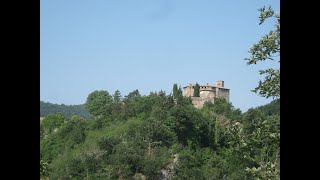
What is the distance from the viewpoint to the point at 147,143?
2619 centimetres

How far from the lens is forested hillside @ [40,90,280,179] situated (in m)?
23.9

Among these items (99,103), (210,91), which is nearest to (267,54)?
(99,103)

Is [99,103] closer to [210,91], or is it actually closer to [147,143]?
[210,91]

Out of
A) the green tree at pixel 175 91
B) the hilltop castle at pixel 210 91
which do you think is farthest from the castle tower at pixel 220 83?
the green tree at pixel 175 91

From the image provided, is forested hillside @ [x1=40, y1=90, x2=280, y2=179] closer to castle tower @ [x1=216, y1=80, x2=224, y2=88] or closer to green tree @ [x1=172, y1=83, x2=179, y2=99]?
green tree @ [x1=172, y1=83, x2=179, y2=99]

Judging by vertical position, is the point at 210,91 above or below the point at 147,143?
above

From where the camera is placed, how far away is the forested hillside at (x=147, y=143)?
78.3 ft

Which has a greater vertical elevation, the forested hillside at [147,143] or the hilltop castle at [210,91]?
the hilltop castle at [210,91]

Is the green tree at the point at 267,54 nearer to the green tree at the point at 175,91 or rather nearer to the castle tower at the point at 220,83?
the green tree at the point at 175,91

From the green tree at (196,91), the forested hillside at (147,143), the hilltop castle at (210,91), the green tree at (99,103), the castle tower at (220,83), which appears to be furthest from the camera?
the castle tower at (220,83)

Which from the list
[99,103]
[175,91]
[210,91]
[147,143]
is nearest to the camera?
[147,143]
